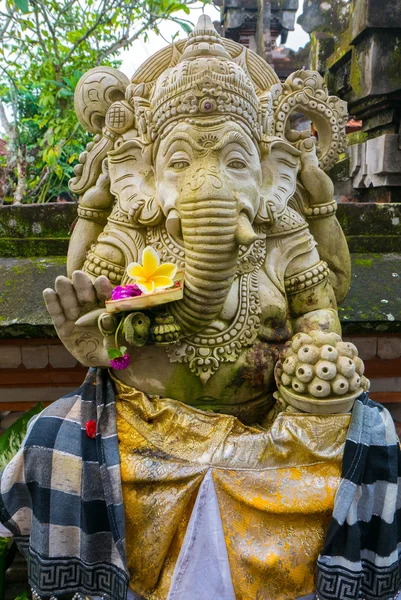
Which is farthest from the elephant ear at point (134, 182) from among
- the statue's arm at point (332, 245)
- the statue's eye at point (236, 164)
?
the statue's arm at point (332, 245)

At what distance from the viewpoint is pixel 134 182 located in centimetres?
171

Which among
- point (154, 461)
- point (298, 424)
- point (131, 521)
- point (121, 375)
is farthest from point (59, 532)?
point (298, 424)

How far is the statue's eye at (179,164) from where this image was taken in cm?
154

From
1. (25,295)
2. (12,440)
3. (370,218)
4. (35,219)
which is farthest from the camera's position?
(370,218)

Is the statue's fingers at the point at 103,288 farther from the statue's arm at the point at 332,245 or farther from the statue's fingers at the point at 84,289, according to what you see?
the statue's arm at the point at 332,245

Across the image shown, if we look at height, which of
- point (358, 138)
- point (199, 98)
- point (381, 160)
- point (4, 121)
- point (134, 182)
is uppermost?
point (4, 121)

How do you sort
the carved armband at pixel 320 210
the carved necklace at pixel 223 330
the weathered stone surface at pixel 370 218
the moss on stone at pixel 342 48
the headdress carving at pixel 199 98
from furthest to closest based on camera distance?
the moss on stone at pixel 342 48, the weathered stone surface at pixel 370 218, the carved armband at pixel 320 210, the carved necklace at pixel 223 330, the headdress carving at pixel 199 98

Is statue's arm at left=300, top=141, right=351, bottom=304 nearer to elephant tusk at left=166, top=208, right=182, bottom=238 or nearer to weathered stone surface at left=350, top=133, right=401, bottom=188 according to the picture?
elephant tusk at left=166, top=208, right=182, bottom=238

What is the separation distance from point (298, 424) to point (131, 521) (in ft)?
1.88

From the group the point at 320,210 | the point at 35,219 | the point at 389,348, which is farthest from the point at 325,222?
the point at 35,219

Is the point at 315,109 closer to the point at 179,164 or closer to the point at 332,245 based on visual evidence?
the point at 332,245

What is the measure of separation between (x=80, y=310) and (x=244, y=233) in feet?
1.83

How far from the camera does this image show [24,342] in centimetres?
226

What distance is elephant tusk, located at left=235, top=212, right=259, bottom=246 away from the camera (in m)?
1.43
